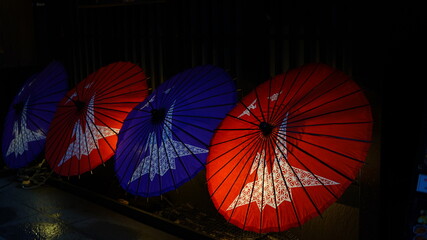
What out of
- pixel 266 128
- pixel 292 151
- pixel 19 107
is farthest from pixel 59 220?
pixel 292 151

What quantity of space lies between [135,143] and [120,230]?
1.64m

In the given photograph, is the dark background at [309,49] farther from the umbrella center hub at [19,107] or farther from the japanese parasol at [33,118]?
the umbrella center hub at [19,107]

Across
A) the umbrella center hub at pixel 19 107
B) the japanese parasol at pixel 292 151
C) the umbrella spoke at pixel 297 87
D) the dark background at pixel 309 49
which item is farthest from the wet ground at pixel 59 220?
the umbrella spoke at pixel 297 87

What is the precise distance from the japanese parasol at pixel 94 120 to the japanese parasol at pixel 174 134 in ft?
1.69

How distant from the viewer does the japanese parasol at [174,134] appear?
19.2 feet

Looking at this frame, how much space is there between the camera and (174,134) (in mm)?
5949

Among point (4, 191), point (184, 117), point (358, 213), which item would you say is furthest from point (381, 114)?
point (4, 191)

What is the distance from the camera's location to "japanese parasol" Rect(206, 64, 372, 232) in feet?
14.8

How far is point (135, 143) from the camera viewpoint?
6.26 meters

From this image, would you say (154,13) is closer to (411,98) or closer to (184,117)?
(184,117)

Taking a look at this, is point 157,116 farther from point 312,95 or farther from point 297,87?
point 312,95

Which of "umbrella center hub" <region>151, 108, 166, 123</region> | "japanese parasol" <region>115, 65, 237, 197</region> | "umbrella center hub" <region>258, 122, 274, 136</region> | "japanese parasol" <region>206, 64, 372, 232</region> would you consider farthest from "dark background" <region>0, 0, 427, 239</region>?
"umbrella center hub" <region>151, 108, 166, 123</region>

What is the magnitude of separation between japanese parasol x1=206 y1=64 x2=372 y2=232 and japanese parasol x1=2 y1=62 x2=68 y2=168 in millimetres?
3880

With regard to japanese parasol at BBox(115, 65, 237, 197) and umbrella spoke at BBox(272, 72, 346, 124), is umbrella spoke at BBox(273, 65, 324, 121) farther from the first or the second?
japanese parasol at BBox(115, 65, 237, 197)
